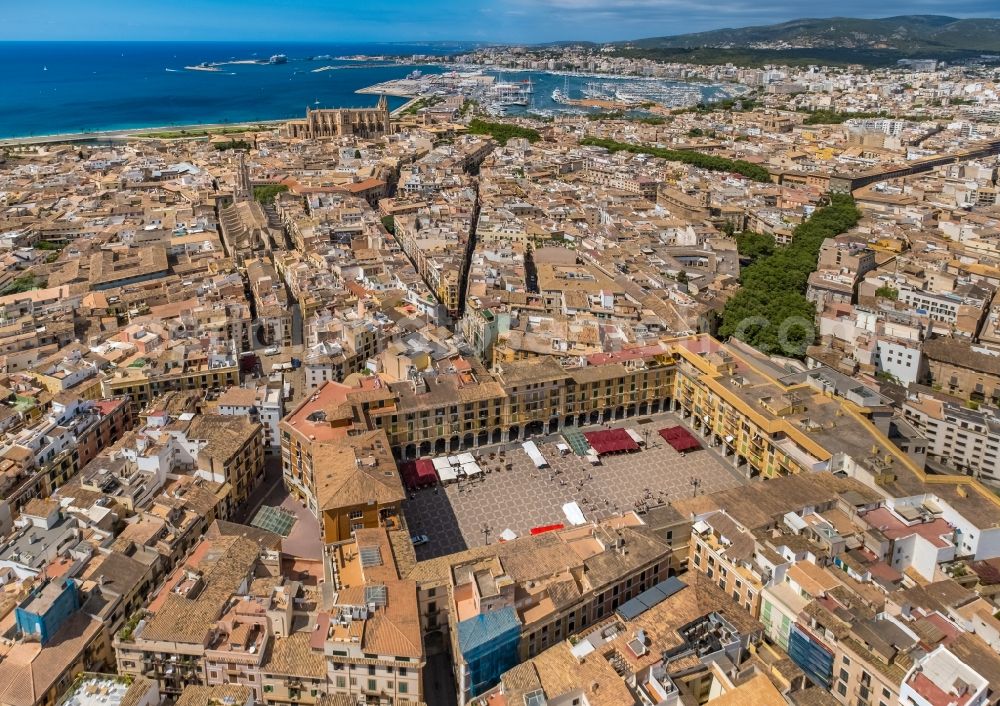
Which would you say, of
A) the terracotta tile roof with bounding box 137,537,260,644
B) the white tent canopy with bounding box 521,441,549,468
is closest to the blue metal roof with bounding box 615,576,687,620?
the white tent canopy with bounding box 521,441,549,468

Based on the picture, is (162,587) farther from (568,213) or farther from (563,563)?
(568,213)

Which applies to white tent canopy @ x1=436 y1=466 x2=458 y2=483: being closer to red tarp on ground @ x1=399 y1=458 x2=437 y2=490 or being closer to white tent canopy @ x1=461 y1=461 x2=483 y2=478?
red tarp on ground @ x1=399 y1=458 x2=437 y2=490

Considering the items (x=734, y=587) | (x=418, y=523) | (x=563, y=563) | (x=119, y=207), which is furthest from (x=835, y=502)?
(x=119, y=207)

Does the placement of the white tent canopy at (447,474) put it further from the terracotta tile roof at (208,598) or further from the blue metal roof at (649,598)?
the blue metal roof at (649,598)

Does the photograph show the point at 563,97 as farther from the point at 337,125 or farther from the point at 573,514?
the point at 573,514

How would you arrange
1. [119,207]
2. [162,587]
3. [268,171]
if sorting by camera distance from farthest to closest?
[268,171], [119,207], [162,587]
